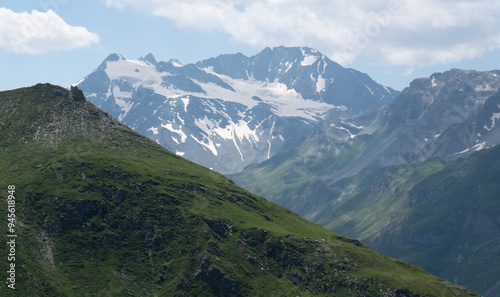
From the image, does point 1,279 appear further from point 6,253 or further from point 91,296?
point 91,296

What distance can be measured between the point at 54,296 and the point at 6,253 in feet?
74.7

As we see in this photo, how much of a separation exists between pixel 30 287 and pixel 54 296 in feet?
26.5

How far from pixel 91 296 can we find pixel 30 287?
19968mm

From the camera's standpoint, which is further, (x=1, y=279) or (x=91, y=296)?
(x=91, y=296)

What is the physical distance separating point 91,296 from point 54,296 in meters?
12.2

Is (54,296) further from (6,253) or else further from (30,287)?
(6,253)

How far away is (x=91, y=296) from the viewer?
656 feet

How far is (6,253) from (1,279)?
44.6 feet

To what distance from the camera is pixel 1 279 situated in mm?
187500

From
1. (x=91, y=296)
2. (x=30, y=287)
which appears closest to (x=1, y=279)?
(x=30, y=287)

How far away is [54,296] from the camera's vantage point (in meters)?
193

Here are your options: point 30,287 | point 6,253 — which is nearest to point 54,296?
point 30,287

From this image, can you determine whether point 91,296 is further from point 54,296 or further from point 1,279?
point 1,279

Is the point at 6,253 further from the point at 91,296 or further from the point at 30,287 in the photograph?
the point at 91,296
